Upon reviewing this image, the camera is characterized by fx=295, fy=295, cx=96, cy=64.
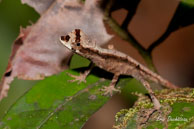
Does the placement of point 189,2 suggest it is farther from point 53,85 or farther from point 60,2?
point 53,85

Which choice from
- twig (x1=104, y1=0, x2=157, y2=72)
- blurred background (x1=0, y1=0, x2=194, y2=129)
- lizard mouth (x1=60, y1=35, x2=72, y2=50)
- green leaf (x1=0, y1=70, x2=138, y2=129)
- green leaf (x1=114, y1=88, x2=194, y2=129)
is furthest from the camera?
blurred background (x1=0, y1=0, x2=194, y2=129)

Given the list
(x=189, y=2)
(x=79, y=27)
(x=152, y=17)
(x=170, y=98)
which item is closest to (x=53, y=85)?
(x=79, y=27)

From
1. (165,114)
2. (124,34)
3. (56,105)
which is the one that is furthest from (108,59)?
(165,114)

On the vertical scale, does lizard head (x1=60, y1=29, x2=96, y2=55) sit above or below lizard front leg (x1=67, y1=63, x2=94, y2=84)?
above

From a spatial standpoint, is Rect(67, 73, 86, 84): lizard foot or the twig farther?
the twig

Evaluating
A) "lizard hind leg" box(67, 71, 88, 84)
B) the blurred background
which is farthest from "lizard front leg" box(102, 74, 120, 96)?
the blurred background

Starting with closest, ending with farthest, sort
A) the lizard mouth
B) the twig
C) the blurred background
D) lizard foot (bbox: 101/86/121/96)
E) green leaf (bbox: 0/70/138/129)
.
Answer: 1. green leaf (bbox: 0/70/138/129)
2. lizard foot (bbox: 101/86/121/96)
3. the lizard mouth
4. the twig
5. the blurred background

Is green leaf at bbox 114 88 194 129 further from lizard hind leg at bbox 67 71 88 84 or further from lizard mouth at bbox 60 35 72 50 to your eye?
lizard mouth at bbox 60 35 72 50
